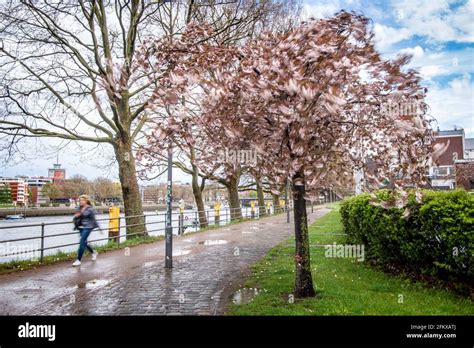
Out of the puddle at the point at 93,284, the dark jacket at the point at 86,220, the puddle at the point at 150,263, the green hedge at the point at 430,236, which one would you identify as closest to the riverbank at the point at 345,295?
the green hedge at the point at 430,236

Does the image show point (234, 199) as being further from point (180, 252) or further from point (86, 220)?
point (86, 220)

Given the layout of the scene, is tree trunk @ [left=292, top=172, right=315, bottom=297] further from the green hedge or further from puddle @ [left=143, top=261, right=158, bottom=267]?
puddle @ [left=143, top=261, right=158, bottom=267]

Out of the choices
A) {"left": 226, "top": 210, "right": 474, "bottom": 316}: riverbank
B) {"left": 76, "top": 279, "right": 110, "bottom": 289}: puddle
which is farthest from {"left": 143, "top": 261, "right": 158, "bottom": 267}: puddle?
{"left": 226, "top": 210, "right": 474, "bottom": 316}: riverbank

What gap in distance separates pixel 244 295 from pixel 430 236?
3.58m

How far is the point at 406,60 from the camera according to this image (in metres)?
4.80

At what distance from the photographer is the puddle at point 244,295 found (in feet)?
20.1

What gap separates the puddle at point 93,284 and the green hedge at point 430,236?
240 inches

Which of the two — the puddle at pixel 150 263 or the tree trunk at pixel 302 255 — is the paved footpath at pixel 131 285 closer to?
the puddle at pixel 150 263

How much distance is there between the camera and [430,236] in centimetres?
648

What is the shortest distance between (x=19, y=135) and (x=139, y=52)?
10.8 metres

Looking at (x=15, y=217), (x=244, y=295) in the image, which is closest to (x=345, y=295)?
(x=244, y=295)

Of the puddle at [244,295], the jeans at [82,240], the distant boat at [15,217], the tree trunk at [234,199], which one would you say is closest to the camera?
the puddle at [244,295]

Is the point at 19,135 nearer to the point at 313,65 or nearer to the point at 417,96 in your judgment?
the point at 313,65
